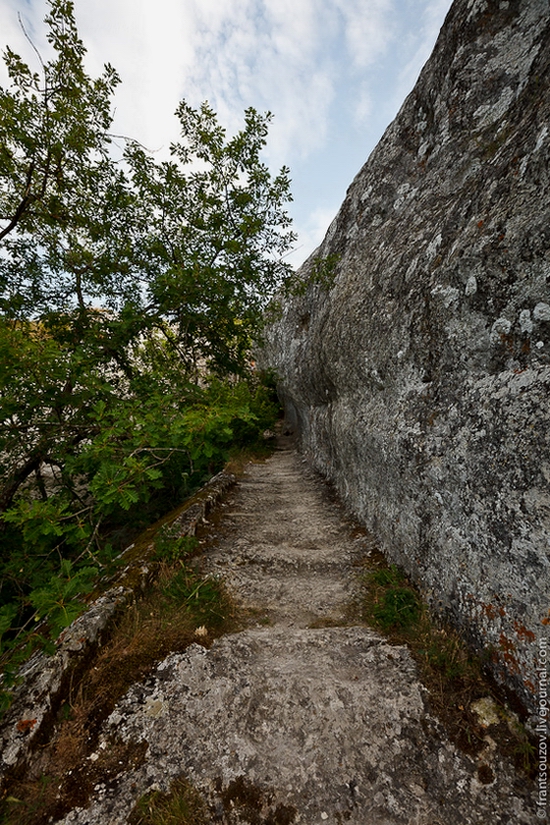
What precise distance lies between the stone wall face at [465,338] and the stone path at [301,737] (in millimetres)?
773

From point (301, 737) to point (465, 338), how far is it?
12.5 ft

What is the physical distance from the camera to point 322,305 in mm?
9078

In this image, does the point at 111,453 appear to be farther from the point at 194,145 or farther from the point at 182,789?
the point at 194,145

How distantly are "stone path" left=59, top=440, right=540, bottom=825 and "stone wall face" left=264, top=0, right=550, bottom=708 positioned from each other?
0.77 metres

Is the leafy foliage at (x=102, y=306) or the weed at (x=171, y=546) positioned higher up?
the leafy foliage at (x=102, y=306)

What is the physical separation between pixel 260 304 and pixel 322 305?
1.77 metres

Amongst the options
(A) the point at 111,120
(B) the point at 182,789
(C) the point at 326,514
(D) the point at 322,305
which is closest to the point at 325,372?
(D) the point at 322,305

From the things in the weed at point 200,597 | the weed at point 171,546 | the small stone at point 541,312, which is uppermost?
the small stone at point 541,312

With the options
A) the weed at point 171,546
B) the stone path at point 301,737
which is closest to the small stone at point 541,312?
the stone path at point 301,737

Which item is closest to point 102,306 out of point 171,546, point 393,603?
point 171,546

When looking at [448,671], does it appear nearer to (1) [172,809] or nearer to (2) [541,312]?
(1) [172,809]

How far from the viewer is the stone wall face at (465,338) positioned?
2705mm

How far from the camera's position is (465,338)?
11.5ft

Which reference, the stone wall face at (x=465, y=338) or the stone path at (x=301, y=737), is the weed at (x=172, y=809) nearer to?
the stone path at (x=301, y=737)
